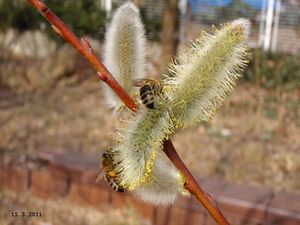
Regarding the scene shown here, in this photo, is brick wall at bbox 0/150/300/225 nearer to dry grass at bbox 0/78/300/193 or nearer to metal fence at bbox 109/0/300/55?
dry grass at bbox 0/78/300/193

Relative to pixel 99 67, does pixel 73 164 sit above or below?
below

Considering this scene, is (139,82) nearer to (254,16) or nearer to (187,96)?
(187,96)

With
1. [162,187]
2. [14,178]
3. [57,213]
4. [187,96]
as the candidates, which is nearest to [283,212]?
[57,213]

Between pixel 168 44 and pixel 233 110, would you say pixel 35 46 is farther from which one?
pixel 233 110

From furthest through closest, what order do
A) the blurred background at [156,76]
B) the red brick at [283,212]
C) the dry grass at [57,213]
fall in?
the blurred background at [156,76]
the dry grass at [57,213]
the red brick at [283,212]

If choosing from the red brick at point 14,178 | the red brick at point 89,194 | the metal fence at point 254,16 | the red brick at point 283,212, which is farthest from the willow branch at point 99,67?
the metal fence at point 254,16

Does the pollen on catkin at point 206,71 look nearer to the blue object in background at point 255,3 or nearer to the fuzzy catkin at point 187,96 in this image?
the fuzzy catkin at point 187,96
